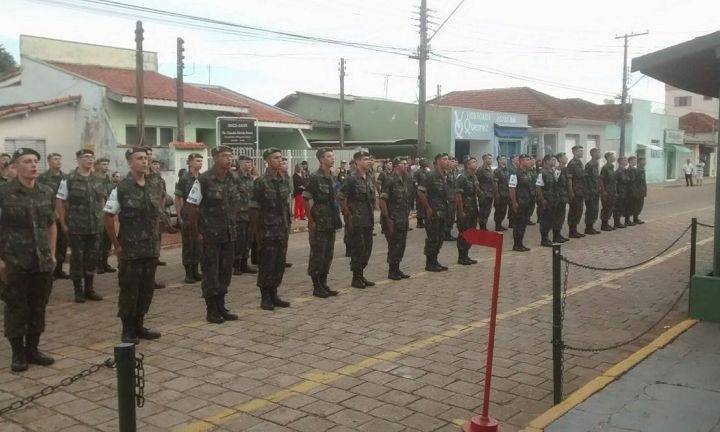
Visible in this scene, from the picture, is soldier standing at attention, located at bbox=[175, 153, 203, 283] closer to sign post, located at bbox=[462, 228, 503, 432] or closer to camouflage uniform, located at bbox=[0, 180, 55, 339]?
camouflage uniform, located at bbox=[0, 180, 55, 339]

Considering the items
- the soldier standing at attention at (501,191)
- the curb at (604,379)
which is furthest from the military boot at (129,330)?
the soldier standing at attention at (501,191)

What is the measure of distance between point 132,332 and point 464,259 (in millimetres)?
6019

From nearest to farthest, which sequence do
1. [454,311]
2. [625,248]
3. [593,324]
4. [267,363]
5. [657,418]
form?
[657,418] → [267,363] → [593,324] → [454,311] → [625,248]

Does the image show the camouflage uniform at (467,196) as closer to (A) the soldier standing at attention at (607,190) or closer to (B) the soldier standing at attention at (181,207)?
(B) the soldier standing at attention at (181,207)

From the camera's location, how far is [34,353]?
5.41m

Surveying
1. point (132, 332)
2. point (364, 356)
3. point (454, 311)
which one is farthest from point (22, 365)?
point (454, 311)

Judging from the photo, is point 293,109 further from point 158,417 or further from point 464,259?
point 158,417

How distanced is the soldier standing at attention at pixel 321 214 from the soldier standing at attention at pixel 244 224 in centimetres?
124

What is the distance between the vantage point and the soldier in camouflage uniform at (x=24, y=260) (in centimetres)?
525

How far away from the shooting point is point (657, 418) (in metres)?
4.25

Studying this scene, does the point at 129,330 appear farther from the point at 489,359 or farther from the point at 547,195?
the point at 547,195

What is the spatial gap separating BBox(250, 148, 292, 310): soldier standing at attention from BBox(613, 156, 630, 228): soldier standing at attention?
35.3ft

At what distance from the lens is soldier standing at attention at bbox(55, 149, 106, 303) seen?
7988mm

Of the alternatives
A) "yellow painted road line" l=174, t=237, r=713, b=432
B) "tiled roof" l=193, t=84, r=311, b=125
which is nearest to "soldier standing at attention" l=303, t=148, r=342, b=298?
"yellow painted road line" l=174, t=237, r=713, b=432
